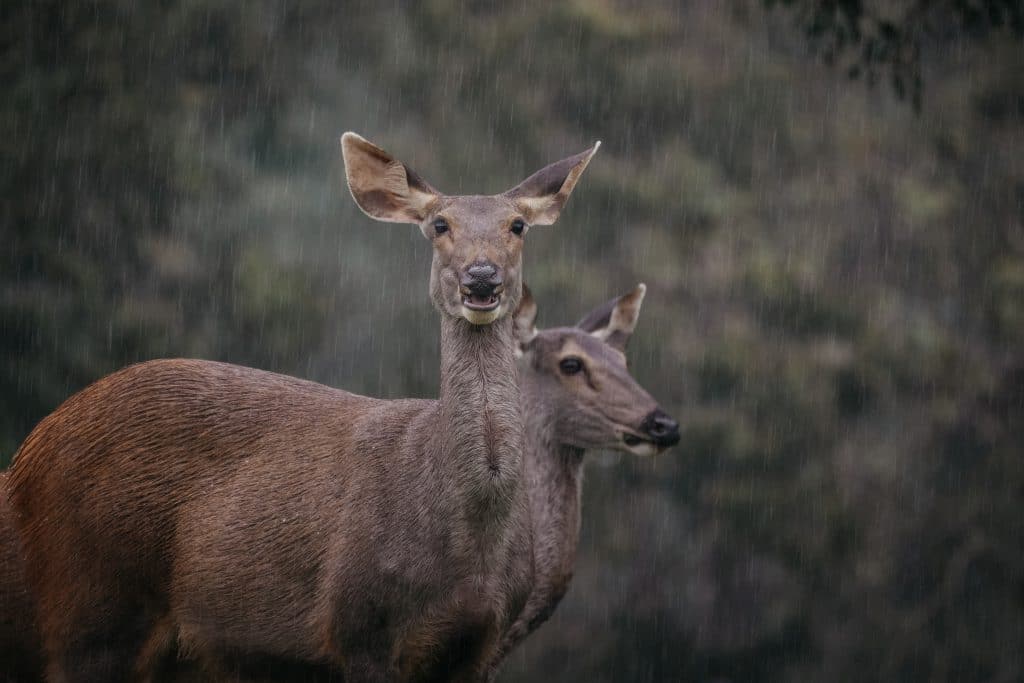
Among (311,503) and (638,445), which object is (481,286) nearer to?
(311,503)

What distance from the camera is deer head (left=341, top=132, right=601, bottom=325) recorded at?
589cm

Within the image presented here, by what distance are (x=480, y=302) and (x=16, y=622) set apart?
Result: 228cm

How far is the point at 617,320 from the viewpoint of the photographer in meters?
8.87

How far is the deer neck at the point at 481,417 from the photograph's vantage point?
5750 mm

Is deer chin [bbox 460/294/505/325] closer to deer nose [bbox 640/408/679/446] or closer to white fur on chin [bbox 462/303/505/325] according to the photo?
white fur on chin [bbox 462/303/505/325]

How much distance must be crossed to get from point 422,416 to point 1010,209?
10.5 meters

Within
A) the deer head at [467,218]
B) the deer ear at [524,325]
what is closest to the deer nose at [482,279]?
the deer head at [467,218]

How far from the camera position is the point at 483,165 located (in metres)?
14.9

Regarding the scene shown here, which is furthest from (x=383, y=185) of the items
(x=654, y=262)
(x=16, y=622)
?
(x=654, y=262)

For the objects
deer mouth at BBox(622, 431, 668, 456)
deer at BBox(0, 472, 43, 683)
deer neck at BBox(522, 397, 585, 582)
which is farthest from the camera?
deer mouth at BBox(622, 431, 668, 456)

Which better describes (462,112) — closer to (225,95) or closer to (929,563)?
(225,95)

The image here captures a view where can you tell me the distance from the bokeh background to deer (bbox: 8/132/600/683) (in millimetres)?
6859

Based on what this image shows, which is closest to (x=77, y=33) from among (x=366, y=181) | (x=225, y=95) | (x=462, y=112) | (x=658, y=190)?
(x=225, y=95)

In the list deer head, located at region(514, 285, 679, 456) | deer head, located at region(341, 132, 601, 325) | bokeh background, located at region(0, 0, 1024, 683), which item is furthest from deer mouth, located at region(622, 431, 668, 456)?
bokeh background, located at region(0, 0, 1024, 683)
